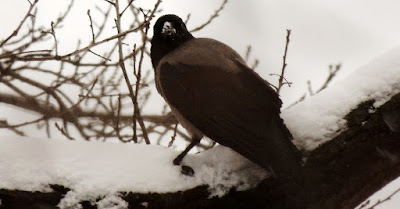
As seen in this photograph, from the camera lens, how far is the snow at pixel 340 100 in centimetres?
197

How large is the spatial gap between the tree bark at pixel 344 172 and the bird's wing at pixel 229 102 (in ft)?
0.37

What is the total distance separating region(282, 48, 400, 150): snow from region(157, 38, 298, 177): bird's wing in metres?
0.07

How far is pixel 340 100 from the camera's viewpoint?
6.70 feet

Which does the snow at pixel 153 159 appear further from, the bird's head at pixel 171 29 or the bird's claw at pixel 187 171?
the bird's head at pixel 171 29

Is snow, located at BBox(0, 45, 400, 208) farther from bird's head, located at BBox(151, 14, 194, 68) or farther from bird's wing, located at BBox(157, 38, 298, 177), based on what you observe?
bird's head, located at BBox(151, 14, 194, 68)

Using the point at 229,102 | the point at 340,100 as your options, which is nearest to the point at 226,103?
the point at 229,102

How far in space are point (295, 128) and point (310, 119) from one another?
0.26 feet

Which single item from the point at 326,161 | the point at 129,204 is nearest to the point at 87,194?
the point at 129,204

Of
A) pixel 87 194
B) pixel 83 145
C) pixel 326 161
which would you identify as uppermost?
pixel 83 145

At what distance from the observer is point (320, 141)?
76.5 inches

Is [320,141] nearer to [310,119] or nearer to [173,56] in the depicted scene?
[310,119]

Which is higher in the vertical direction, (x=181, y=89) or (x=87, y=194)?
(x=181, y=89)

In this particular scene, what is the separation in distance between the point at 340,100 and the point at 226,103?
0.59 m

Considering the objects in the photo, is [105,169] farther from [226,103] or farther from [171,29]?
[171,29]
